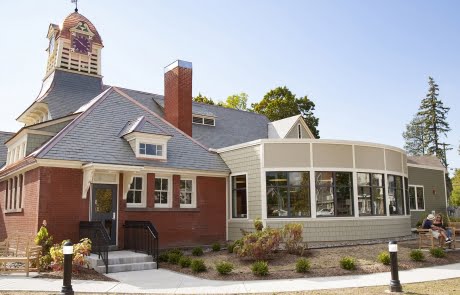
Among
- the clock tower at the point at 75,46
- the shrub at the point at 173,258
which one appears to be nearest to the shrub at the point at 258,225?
the shrub at the point at 173,258

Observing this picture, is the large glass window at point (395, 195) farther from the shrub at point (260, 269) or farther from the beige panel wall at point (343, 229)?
the shrub at point (260, 269)

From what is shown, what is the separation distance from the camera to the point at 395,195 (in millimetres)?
19594

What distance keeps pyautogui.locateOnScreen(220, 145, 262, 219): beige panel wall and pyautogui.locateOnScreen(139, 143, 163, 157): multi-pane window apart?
3.52 metres

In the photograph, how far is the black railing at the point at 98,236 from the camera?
497 inches

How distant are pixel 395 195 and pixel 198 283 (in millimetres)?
12207

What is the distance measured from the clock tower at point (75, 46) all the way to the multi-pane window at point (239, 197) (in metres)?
12.5

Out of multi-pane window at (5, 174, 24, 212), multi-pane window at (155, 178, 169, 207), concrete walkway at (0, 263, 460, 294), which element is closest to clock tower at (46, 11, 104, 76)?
multi-pane window at (5, 174, 24, 212)

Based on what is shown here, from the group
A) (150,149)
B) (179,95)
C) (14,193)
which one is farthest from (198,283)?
(179,95)

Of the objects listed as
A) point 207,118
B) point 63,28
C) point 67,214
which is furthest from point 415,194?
point 63,28

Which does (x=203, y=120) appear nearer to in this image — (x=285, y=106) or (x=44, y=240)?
(x=44, y=240)

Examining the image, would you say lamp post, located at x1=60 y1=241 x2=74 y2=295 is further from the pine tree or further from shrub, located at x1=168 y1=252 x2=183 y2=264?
the pine tree

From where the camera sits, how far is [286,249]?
14.6 meters

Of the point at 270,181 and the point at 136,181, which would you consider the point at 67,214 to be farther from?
the point at 270,181

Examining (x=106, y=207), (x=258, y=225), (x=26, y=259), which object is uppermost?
(x=106, y=207)
